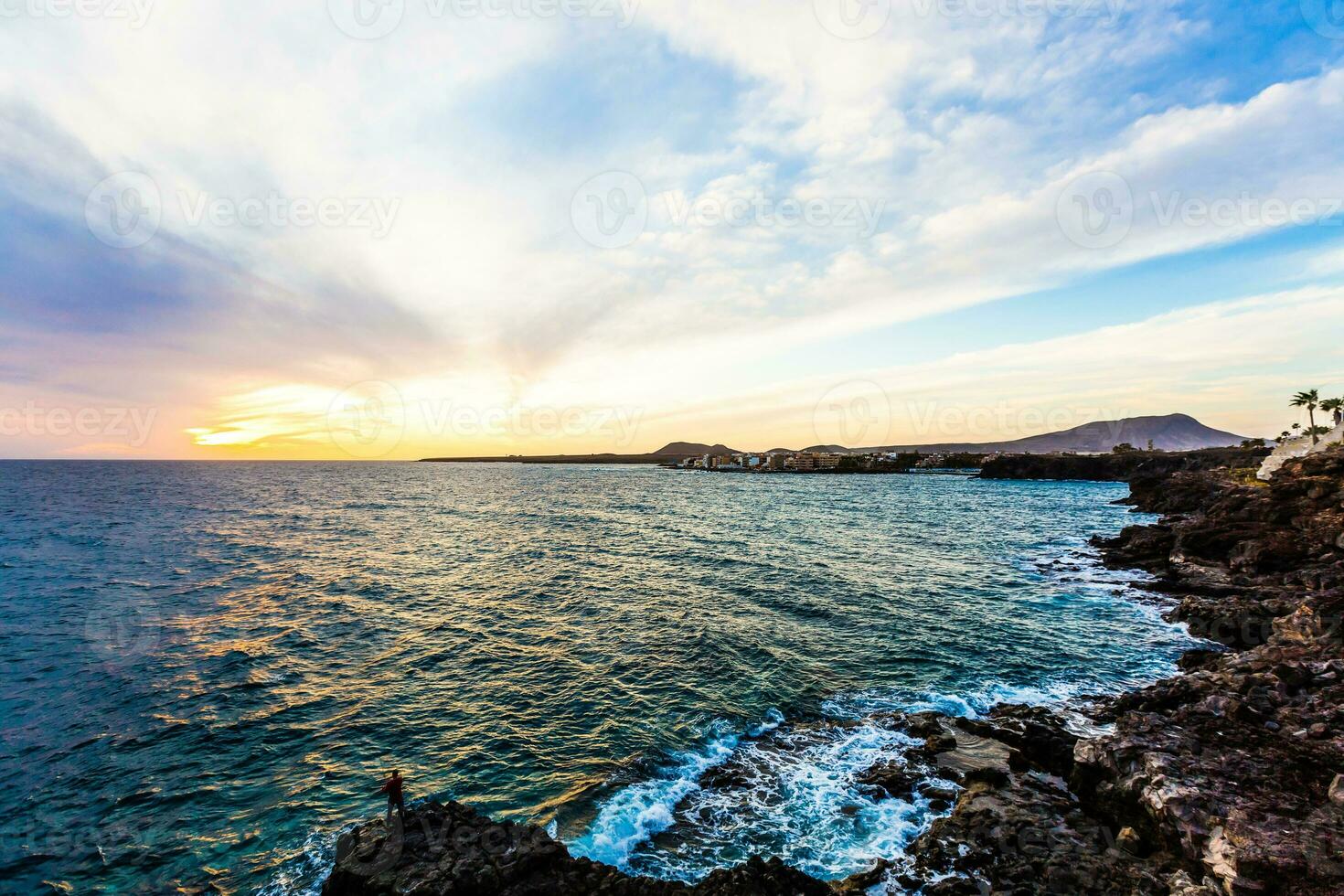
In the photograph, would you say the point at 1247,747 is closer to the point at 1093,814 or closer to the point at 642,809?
the point at 1093,814

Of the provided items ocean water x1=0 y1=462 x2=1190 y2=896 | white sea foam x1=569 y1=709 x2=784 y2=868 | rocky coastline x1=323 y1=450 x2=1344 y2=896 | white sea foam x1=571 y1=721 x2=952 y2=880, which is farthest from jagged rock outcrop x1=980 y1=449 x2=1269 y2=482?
white sea foam x1=569 y1=709 x2=784 y2=868

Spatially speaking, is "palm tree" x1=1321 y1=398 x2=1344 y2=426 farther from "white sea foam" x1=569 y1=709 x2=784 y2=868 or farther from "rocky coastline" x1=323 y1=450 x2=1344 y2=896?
"white sea foam" x1=569 y1=709 x2=784 y2=868

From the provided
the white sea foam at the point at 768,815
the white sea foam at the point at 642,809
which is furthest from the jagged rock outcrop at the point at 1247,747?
the white sea foam at the point at 642,809

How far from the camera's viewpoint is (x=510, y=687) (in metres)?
24.2

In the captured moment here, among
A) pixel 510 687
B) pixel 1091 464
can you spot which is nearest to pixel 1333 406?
pixel 1091 464

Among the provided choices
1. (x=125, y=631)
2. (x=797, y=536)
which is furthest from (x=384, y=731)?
(x=797, y=536)

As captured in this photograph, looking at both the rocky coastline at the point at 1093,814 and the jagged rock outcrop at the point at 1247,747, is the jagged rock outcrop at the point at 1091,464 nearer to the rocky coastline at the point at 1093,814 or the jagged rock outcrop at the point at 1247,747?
the jagged rock outcrop at the point at 1247,747

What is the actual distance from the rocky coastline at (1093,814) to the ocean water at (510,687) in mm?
1638

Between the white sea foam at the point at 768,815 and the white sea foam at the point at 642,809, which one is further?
the white sea foam at the point at 642,809

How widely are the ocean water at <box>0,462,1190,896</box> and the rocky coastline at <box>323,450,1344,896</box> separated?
164 centimetres

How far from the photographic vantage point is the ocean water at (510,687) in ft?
49.1

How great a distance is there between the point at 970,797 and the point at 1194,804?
4.88 m

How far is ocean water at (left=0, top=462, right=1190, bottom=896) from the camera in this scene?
49.1ft

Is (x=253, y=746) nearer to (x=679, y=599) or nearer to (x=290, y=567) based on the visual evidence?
(x=679, y=599)
